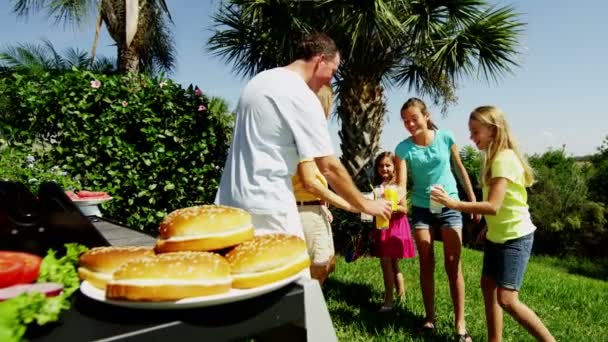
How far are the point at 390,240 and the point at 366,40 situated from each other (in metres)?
3.88

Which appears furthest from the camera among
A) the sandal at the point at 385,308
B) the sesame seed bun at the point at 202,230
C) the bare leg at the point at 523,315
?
the sandal at the point at 385,308

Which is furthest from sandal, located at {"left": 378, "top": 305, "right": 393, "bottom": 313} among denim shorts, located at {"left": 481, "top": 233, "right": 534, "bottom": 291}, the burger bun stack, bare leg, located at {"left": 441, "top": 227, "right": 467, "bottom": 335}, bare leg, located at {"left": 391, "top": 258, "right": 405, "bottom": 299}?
the burger bun stack

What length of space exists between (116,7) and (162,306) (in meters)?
15.3

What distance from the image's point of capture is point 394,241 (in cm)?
433

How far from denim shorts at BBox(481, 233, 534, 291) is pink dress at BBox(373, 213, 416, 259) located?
1509mm

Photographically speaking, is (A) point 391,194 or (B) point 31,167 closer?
(A) point 391,194

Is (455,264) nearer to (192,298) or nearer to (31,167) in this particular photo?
(192,298)

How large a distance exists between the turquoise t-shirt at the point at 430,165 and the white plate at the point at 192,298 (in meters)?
2.82

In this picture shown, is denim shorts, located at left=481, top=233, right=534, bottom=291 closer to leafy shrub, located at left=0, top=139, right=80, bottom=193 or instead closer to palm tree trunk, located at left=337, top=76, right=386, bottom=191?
leafy shrub, located at left=0, top=139, right=80, bottom=193

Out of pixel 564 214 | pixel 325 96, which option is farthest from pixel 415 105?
pixel 564 214

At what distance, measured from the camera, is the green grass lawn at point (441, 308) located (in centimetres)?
364

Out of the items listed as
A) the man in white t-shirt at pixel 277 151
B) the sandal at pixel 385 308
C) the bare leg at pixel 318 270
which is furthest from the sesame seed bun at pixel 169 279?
the sandal at pixel 385 308

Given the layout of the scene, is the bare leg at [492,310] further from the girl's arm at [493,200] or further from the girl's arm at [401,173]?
the girl's arm at [401,173]

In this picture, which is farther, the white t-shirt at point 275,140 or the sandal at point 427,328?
the sandal at point 427,328
